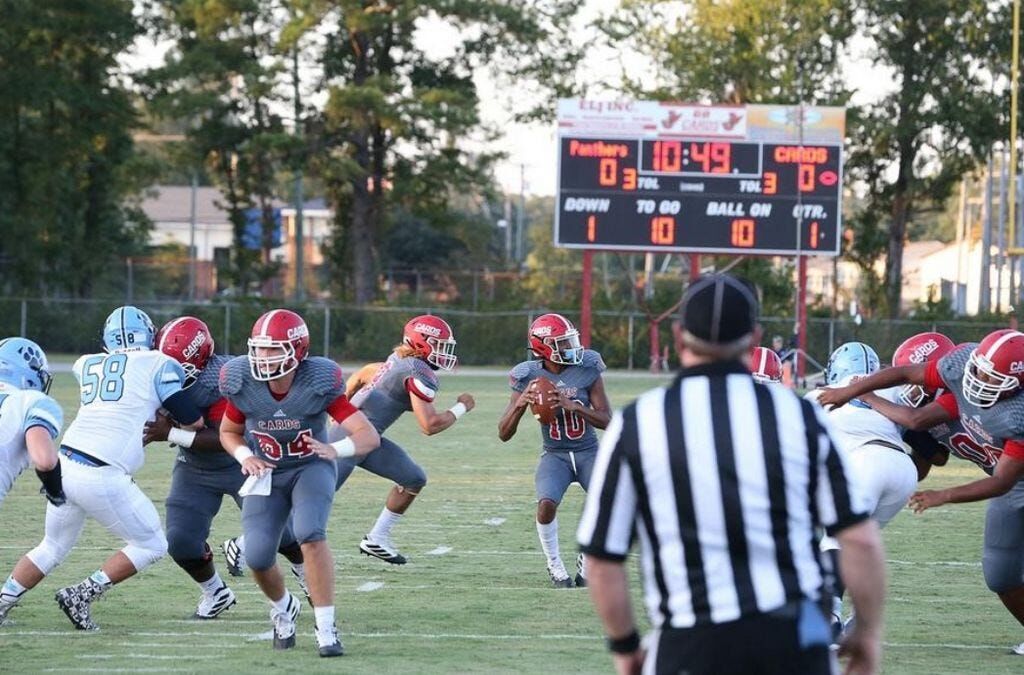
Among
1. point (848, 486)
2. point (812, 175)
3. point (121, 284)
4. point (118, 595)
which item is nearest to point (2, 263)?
point (121, 284)

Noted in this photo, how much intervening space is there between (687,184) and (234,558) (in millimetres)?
18866

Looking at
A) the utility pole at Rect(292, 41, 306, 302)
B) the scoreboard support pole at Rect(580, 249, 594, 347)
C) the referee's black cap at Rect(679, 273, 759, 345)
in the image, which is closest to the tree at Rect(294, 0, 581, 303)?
the utility pole at Rect(292, 41, 306, 302)

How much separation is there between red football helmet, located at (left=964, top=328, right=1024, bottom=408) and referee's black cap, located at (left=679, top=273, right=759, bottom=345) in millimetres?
3213

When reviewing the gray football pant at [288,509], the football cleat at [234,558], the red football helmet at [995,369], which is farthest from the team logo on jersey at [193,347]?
the red football helmet at [995,369]

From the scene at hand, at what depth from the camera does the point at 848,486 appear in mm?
3615

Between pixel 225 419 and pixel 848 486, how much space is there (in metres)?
4.12

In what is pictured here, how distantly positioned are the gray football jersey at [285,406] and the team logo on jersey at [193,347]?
77 centimetres

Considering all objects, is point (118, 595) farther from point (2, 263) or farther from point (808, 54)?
point (808, 54)

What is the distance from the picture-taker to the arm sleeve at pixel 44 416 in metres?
6.98

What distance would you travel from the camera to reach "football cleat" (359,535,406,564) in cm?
963

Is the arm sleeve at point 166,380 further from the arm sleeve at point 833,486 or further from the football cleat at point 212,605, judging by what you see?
the arm sleeve at point 833,486

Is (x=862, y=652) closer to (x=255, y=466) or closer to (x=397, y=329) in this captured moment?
(x=255, y=466)

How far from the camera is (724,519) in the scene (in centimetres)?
351

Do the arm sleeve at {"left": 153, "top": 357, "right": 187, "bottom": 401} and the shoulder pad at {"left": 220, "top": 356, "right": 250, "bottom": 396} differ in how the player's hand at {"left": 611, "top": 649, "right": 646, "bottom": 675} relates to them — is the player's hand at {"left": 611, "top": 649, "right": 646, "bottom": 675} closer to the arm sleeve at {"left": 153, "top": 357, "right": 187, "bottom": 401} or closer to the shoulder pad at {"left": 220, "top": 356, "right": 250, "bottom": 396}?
the shoulder pad at {"left": 220, "top": 356, "right": 250, "bottom": 396}
